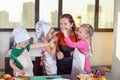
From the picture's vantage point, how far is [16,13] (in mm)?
4520

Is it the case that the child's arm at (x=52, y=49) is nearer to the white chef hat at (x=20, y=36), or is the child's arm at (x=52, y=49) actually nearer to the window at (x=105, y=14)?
the white chef hat at (x=20, y=36)

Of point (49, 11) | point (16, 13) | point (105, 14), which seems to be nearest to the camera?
point (16, 13)

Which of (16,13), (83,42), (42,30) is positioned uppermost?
(16,13)

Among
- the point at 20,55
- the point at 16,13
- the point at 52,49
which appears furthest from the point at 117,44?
Answer: the point at 16,13

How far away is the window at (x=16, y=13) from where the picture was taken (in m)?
4.46

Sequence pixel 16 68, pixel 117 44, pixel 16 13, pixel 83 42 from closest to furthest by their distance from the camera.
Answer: pixel 16 68, pixel 83 42, pixel 117 44, pixel 16 13

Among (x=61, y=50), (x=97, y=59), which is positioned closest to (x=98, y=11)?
(x=97, y=59)

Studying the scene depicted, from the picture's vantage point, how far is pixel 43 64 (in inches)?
94.3

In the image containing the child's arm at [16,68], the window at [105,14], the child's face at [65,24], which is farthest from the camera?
the window at [105,14]

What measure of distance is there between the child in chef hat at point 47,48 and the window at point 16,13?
2.31 m

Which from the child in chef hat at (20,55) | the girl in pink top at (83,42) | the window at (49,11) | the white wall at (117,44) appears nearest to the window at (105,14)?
the window at (49,11)

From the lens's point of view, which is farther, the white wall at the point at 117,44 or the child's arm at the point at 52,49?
the white wall at the point at 117,44

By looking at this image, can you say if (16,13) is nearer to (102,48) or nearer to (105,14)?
(105,14)

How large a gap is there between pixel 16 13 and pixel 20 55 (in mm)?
2511
